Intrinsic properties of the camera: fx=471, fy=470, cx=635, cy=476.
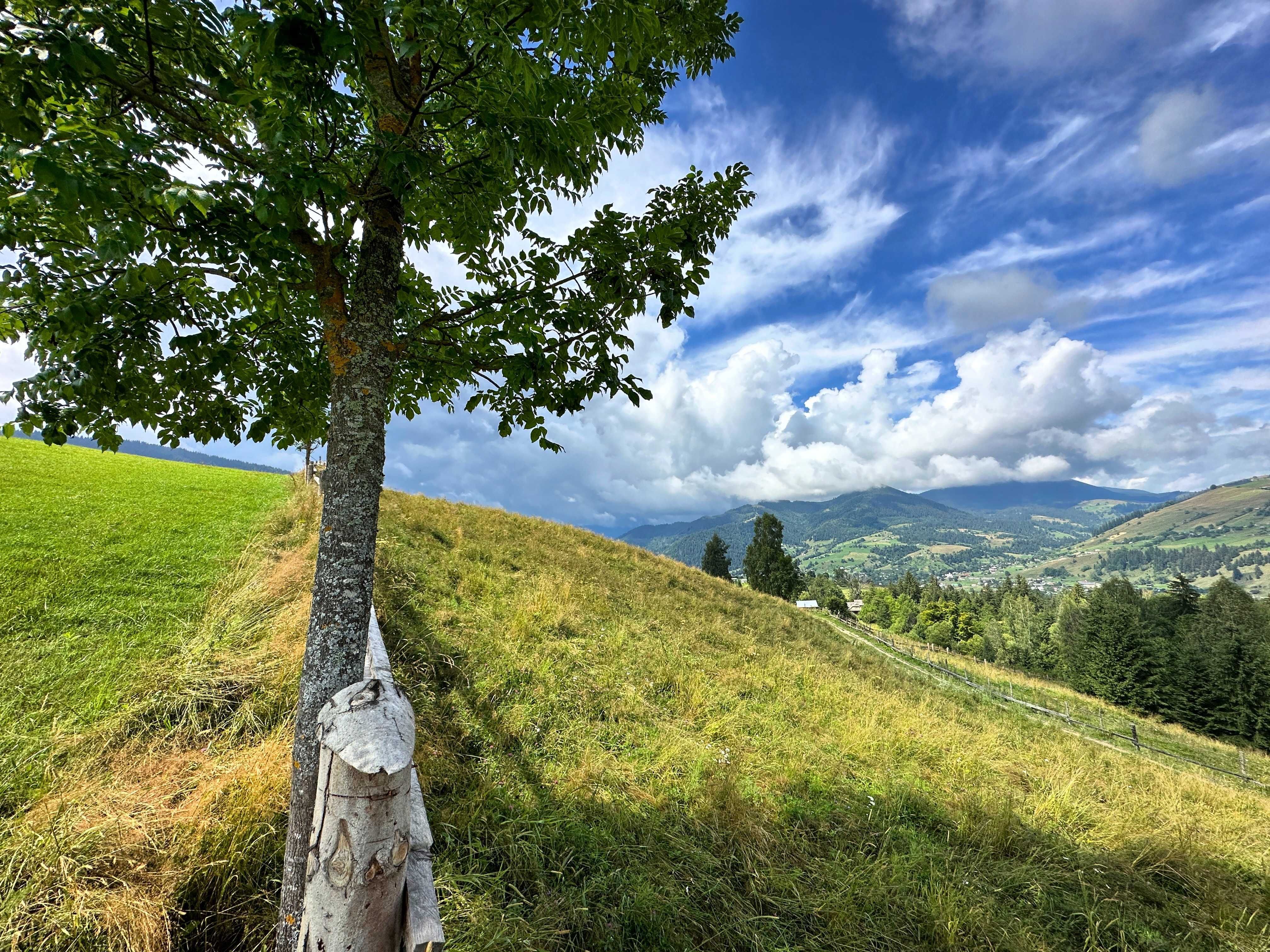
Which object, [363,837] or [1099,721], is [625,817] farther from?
[1099,721]

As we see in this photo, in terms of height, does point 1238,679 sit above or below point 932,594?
above

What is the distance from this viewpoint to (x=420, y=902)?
1.68 m

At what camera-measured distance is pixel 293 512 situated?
11.6 meters

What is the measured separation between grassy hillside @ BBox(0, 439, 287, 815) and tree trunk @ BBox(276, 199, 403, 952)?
2.51 m

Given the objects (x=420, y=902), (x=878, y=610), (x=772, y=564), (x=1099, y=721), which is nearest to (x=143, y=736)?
(x=420, y=902)

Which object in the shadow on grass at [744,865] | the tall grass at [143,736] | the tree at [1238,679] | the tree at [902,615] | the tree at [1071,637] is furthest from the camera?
the tree at [902,615]

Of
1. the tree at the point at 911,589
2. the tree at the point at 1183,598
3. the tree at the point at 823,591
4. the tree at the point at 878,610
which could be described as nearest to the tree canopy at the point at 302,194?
the tree at the point at 1183,598

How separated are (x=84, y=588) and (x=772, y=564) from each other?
5077cm

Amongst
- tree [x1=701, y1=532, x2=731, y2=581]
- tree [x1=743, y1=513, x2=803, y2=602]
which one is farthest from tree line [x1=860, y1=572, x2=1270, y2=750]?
tree [x1=701, y1=532, x2=731, y2=581]

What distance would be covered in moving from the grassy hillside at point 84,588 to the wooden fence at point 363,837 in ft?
11.6

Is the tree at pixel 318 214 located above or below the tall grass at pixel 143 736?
above

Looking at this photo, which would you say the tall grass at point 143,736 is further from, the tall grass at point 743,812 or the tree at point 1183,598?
the tree at point 1183,598

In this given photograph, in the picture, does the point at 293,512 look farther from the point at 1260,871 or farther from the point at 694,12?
the point at 1260,871

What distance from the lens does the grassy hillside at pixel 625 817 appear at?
2.98m
